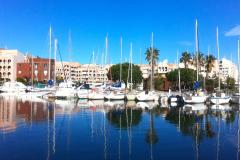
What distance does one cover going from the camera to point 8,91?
106938 millimetres

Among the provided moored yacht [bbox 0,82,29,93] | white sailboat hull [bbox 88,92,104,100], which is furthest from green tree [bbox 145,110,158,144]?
moored yacht [bbox 0,82,29,93]

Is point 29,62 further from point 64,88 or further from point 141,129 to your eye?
point 141,129

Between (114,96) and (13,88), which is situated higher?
(13,88)

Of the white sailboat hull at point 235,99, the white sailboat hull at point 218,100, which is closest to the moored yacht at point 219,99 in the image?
the white sailboat hull at point 218,100

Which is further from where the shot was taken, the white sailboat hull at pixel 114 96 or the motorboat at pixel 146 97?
the white sailboat hull at pixel 114 96

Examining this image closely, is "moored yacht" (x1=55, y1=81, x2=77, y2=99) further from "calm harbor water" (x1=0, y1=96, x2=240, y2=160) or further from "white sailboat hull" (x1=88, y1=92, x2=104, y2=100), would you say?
"calm harbor water" (x1=0, y1=96, x2=240, y2=160)

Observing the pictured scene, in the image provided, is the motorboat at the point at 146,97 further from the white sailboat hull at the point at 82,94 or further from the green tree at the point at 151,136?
the green tree at the point at 151,136

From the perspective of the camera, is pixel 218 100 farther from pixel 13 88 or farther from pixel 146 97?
pixel 13 88

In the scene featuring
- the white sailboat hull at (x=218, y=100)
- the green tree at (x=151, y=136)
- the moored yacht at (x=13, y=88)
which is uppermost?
the moored yacht at (x=13, y=88)

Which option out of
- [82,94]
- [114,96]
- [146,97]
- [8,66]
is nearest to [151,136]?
[146,97]

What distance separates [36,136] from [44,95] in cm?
5805

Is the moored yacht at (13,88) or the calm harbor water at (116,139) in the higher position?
the moored yacht at (13,88)

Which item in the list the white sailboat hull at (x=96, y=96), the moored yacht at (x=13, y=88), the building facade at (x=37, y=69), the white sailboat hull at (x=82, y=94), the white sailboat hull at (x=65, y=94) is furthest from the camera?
the building facade at (x=37, y=69)

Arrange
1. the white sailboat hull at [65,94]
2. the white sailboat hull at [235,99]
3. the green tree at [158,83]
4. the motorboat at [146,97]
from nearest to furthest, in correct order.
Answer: the white sailboat hull at [235,99] → the motorboat at [146,97] → the white sailboat hull at [65,94] → the green tree at [158,83]
